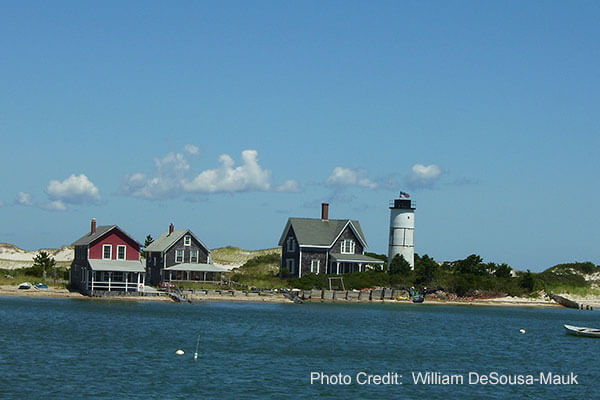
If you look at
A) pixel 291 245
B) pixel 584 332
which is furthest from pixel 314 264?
pixel 584 332

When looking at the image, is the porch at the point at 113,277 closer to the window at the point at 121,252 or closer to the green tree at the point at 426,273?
the window at the point at 121,252

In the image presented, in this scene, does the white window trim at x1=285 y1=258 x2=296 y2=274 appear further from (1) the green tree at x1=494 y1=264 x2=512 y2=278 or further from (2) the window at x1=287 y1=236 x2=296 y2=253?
(1) the green tree at x1=494 y1=264 x2=512 y2=278

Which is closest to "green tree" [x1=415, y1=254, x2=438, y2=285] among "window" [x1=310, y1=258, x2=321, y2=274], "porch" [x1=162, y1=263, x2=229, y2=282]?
"window" [x1=310, y1=258, x2=321, y2=274]

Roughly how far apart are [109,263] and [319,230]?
24.9 meters

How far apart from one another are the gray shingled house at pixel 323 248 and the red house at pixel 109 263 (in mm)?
18246

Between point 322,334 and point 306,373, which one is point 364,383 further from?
point 322,334

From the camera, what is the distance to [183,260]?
3455 inches

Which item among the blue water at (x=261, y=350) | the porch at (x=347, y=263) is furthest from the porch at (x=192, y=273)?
the porch at (x=347, y=263)

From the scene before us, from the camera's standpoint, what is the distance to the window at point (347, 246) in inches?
3760

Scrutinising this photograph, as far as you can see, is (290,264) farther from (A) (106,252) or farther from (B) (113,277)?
(B) (113,277)

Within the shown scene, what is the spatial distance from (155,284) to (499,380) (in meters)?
53.1

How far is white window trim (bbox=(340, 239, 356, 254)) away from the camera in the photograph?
313ft

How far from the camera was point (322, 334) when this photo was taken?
57.2 m

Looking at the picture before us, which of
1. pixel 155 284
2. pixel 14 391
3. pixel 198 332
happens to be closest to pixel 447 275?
pixel 155 284
